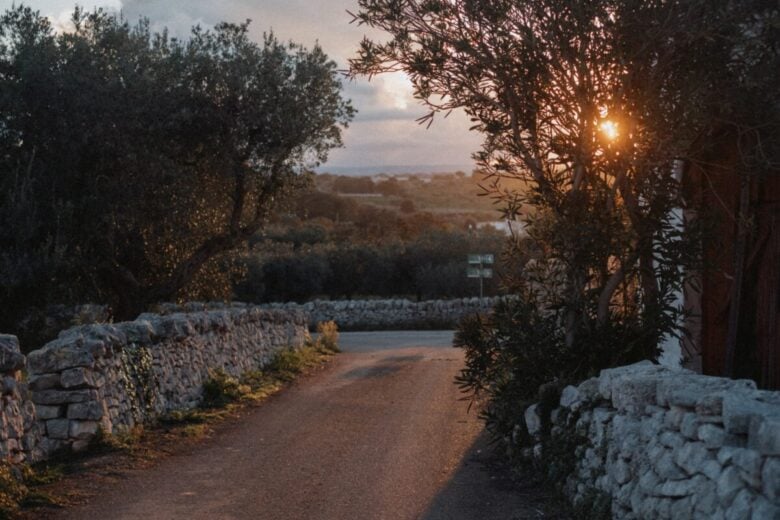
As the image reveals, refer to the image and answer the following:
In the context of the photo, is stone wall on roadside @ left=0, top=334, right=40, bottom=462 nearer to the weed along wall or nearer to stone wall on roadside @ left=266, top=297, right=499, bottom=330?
the weed along wall

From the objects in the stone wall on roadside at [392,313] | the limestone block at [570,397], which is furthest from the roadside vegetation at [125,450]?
the stone wall on roadside at [392,313]

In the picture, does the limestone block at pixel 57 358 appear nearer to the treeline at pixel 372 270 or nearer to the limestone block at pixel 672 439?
the limestone block at pixel 672 439

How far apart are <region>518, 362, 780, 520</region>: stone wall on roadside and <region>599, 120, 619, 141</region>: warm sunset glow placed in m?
2.53

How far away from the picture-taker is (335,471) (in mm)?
10273

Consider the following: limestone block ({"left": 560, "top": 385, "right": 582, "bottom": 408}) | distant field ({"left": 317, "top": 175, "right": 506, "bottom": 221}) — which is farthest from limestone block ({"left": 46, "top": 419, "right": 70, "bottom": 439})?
distant field ({"left": 317, "top": 175, "right": 506, "bottom": 221})

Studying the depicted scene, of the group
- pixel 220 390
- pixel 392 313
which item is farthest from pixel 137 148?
pixel 392 313

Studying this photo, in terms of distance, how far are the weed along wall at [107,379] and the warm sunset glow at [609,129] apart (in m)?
6.17

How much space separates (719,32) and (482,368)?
4599 millimetres

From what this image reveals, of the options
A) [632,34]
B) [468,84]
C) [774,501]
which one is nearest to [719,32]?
[632,34]

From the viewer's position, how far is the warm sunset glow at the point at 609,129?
980 cm

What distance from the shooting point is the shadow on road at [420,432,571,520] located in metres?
8.65

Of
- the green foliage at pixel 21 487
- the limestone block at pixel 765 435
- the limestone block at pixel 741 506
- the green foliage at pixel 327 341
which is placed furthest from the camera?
the green foliage at pixel 327 341

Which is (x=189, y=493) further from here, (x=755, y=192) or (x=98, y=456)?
(x=755, y=192)

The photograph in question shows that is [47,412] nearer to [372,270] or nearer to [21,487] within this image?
[21,487]
